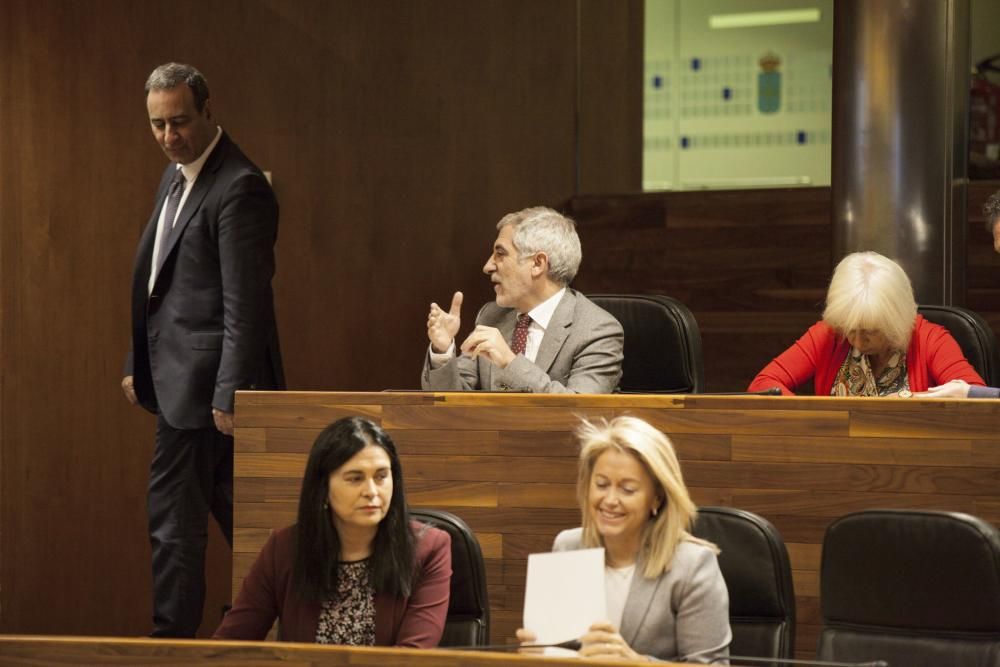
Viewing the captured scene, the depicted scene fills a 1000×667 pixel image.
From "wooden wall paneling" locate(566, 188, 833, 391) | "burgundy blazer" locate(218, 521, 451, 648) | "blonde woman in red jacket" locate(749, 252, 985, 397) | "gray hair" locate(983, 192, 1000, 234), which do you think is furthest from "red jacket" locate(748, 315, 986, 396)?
"wooden wall paneling" locate(566, 188, 833, 391)

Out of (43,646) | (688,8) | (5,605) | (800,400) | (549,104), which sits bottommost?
(5,605)

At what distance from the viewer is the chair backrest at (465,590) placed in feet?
8.51

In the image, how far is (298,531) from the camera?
258 cm

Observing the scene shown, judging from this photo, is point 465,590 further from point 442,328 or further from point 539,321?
point 539,321

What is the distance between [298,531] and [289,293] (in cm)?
292

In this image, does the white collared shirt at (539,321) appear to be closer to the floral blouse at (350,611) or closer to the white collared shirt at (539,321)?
the white collared shirt at (539,321)

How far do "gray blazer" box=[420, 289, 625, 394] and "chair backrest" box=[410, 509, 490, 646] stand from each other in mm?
789

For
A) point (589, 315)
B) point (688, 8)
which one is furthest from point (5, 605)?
point (688, 8)

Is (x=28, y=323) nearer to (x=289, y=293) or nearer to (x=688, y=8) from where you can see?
(x=289, y=293)

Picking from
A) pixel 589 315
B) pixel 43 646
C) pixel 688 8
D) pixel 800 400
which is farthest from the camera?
pixel 688 8

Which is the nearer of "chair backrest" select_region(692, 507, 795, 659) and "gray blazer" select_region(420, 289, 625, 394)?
"chair backrest" select_region(692, 507, 795, 659)

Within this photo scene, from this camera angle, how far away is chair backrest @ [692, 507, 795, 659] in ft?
7.99

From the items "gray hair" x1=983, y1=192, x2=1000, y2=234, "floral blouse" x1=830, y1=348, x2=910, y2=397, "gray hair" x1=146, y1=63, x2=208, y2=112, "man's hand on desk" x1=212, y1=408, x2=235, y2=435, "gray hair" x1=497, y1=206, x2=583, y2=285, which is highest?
"gray hair" x1=146, y1=63, x2=208, y2=112

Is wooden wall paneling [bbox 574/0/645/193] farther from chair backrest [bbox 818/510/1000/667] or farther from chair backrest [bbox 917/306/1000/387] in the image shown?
chair backrest [bbox 818/510/1000/667]
